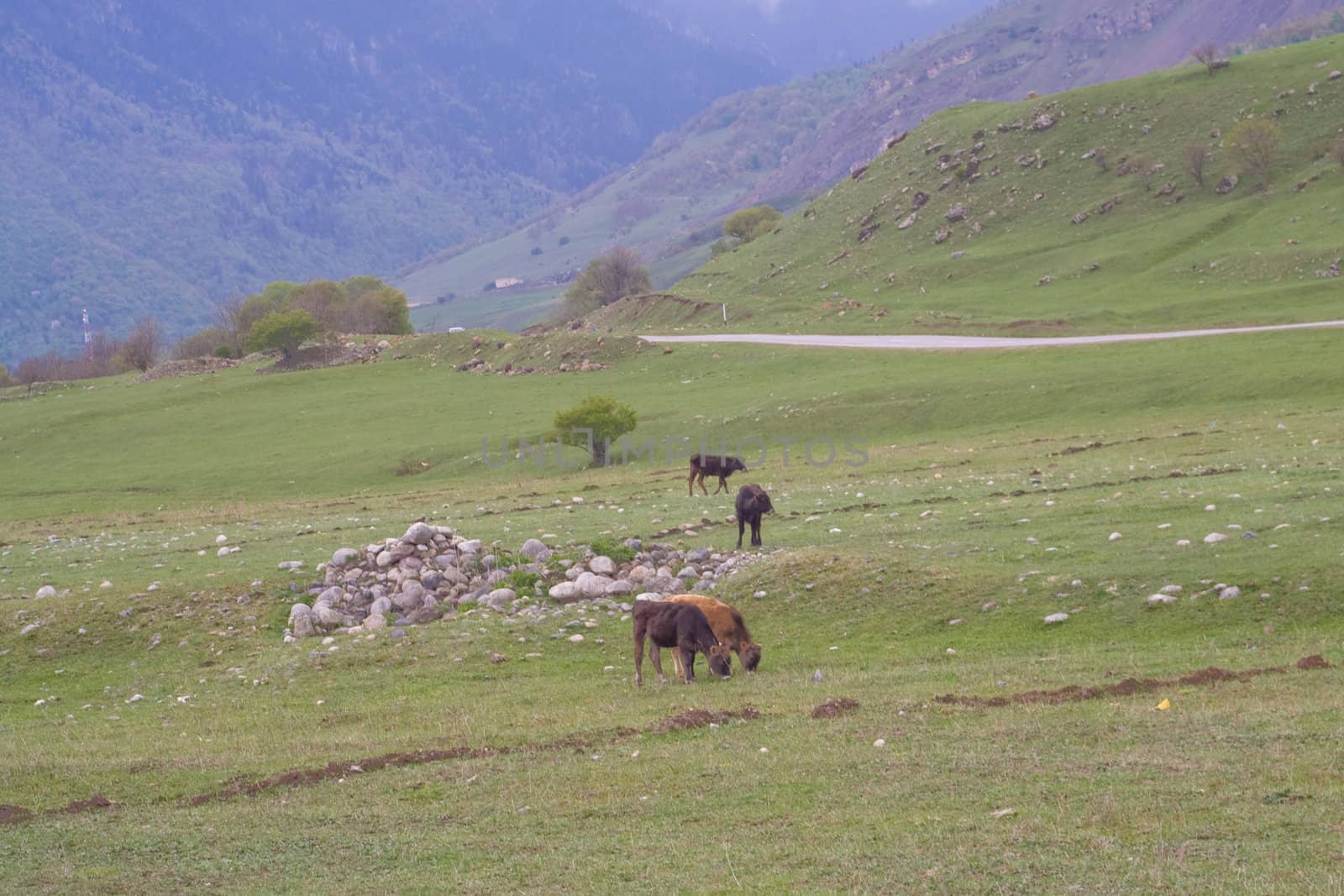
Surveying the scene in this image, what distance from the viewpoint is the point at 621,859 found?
10.4 meters

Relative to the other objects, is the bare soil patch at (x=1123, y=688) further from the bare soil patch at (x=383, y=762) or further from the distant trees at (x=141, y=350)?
the distant trees at (x=141, y=350)

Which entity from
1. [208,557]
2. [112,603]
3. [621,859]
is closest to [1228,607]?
[621,859]

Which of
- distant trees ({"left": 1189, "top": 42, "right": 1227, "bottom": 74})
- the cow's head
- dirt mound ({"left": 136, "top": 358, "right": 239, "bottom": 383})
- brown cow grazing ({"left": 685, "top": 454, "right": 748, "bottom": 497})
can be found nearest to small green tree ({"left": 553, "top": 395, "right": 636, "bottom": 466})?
brown cow grazing ({"left": 685, "top": 454, "right": 748, "bottom": 497})

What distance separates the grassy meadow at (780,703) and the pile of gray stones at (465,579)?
35.2 inches

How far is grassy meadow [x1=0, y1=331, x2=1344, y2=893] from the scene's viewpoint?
10297mm

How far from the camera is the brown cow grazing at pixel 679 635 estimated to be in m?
17.9

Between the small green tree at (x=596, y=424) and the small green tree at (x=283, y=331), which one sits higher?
the small green tree at (x=283, y=331)

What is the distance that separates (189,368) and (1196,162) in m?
82.1

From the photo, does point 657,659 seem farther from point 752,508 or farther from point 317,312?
point 317,312

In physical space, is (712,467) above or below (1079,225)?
below

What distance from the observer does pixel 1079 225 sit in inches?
4070

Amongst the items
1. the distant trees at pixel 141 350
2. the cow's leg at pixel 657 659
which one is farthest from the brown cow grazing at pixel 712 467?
the distant trees at pixel 141 350

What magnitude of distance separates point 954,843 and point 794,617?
37.5ft

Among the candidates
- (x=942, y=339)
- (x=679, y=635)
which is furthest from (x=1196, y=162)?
(x=679, y=635)
